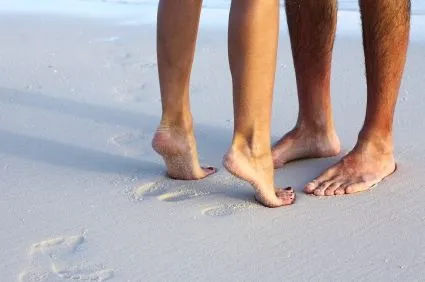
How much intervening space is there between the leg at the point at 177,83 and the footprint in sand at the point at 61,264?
15.0 inches

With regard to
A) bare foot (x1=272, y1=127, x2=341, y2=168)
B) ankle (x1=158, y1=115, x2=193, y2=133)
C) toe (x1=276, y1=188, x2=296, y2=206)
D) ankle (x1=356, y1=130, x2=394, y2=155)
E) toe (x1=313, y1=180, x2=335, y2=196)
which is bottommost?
bare foot (x1=272, y1=127, x2=341, y2=168)

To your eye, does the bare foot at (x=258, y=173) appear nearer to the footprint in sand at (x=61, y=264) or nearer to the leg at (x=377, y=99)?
the leg at (x=377, y=99)

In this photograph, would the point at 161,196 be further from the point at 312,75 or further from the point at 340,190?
the point at 312,75

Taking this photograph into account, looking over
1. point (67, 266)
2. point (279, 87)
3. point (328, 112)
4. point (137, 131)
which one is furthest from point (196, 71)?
point (67, 266)

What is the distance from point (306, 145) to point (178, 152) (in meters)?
0.37

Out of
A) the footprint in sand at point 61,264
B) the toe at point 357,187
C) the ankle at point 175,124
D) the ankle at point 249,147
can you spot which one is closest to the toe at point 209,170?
the ankle at point 175,124

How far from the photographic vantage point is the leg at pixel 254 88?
191 cm

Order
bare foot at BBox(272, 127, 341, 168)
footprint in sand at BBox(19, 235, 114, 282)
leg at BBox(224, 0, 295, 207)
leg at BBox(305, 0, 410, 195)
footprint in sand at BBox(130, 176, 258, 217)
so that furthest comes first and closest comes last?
bare foot at BBox(272, 127, 341, 168) → leg at BBox(305, 0, 410, 195) → footprint in sand at BBox(130, 176, 258, 217) → leg at BBox(224, 0, 295, 207) → footprint in sand at BBox(19, 235, 114, 282)

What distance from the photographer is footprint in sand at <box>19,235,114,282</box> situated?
1726 mm

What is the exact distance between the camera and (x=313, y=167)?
7.59 ft

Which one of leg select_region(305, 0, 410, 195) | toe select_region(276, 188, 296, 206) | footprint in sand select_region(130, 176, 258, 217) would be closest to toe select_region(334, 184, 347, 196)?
leg select_region(305, 0, 410, 195)

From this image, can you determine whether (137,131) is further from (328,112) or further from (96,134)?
(328,112)

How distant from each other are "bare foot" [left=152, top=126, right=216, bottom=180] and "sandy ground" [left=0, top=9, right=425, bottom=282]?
3 centimetres

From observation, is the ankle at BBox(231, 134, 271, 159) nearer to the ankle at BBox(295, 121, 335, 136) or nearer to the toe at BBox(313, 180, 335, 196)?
the toe at BBox(313, 180, 335, 196)
